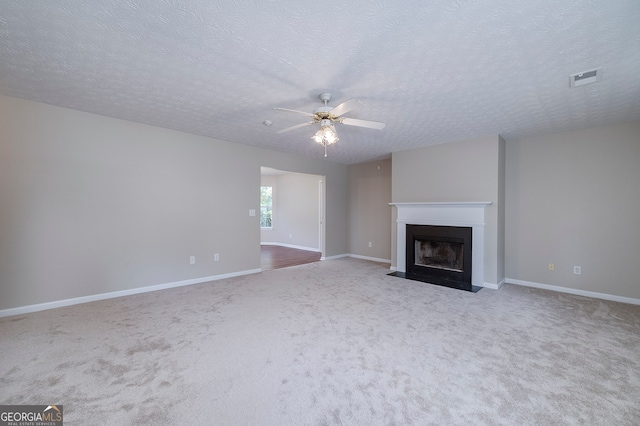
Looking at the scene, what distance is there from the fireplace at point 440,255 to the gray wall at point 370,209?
1.28m

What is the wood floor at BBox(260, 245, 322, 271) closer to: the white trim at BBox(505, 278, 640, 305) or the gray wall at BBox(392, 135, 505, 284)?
the gray wall at BBox(392, 135, 505, 284)

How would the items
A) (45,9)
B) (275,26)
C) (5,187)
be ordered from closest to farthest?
(45,9) < (275,26) < (5,187)

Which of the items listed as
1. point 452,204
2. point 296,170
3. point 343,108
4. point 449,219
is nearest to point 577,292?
point 449,219

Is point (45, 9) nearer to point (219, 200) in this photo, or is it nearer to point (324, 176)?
point (219, 200)

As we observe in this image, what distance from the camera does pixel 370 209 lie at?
6621 mm

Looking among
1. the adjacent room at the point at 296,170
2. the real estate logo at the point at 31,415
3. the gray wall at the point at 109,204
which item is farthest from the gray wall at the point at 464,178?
the real estate logo at the point at 31,415

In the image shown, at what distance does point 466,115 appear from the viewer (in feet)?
10.9

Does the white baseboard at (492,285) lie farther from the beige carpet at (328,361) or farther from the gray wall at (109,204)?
the gray wall at (109,204)

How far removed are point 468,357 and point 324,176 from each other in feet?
16.2

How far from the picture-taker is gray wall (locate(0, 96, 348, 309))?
306 centimetres

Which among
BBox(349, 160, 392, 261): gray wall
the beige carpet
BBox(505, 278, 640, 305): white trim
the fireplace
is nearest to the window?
BBox(349, 160, 392, 261): gray wall

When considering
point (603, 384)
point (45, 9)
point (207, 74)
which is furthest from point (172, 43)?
point (603, 384)

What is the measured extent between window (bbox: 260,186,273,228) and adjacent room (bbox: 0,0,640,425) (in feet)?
13.3

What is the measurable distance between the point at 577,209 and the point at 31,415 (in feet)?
20.5
